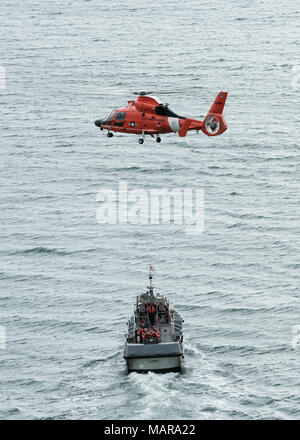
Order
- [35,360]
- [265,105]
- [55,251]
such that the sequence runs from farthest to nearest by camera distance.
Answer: [265,105], [55,251], [35,360]

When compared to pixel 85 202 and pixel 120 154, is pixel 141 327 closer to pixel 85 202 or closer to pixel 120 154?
pixel 85 202

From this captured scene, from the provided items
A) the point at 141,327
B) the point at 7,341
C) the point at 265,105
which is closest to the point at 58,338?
the point at 7,341

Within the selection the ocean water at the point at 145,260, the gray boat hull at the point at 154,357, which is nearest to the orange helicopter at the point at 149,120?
the ocean water at the point at 145,260

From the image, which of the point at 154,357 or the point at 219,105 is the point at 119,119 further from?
the point at 154,357

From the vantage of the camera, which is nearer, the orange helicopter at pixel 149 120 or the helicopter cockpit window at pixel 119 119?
the orange helicopter at pixel 149 120

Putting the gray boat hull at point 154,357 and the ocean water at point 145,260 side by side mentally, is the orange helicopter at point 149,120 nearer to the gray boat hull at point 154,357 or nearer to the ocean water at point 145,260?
the ocean water at point 145,260

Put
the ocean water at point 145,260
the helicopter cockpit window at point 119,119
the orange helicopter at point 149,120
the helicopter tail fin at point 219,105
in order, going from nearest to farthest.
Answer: the helicopter tail fin at point 219,105
the orange helicopter at point 149,120
the ocean water at point 145,260
the helicopter cockpit window at point 119,119

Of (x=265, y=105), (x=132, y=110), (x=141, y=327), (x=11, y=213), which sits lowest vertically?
(x=141, y=327)

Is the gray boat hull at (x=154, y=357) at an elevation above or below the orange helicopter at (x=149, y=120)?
below

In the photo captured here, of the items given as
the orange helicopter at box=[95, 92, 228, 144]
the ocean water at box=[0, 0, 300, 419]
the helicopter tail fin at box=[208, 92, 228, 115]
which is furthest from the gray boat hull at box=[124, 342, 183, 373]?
the helicopter tail fin at box=[208, 92, 228, 115]

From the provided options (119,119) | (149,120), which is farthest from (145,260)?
(149,120)
